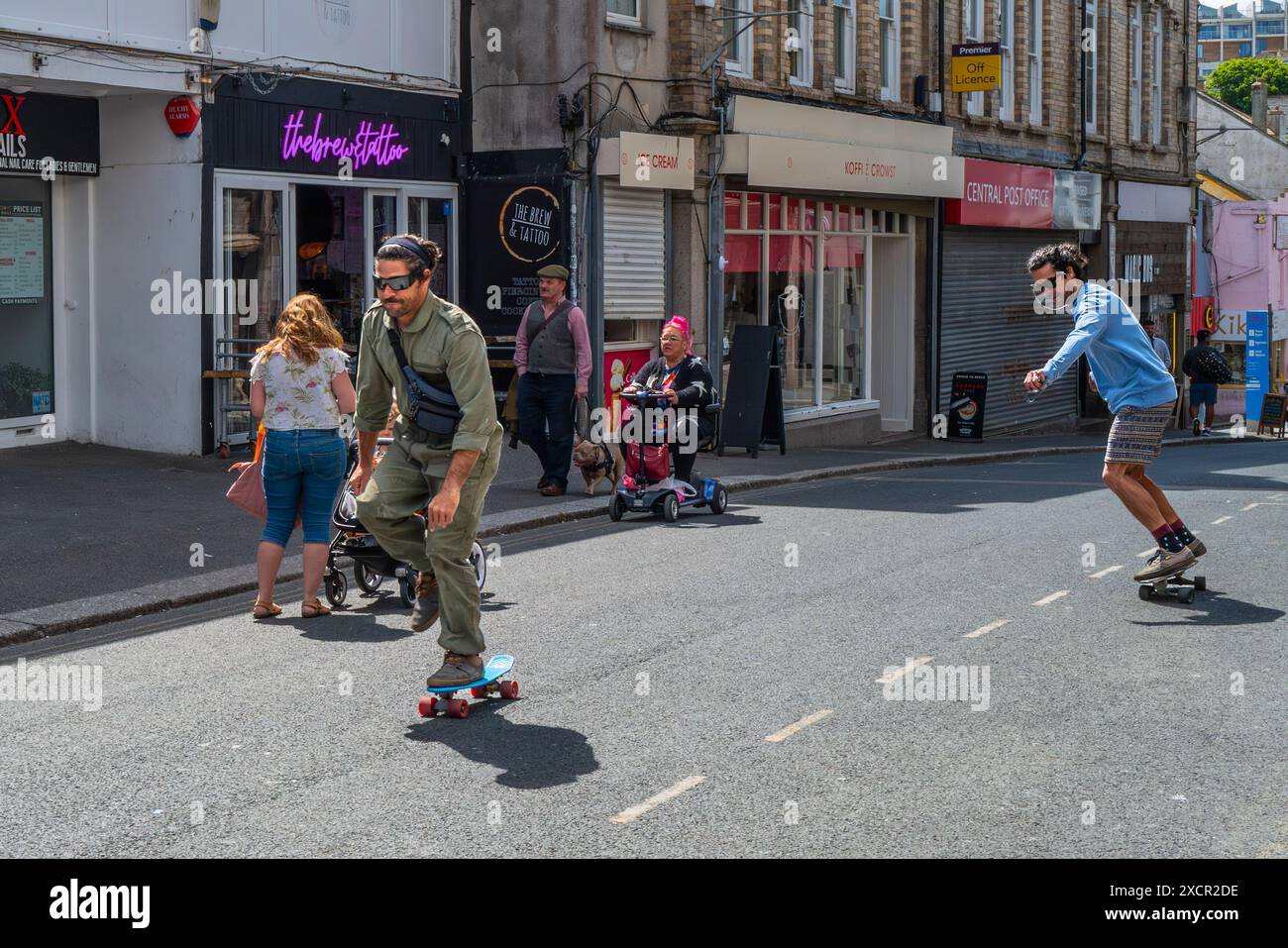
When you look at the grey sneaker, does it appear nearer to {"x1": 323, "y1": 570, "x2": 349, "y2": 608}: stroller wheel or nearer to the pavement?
{"x1": 323, "y1": 570, "x2": 349, "y2": 608}: stroller wheel

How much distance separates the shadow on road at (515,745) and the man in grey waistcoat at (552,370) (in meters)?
7.08

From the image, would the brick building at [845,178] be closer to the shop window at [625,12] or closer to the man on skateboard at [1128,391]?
the shop window at [625,12]

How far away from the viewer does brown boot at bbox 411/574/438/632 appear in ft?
24.5

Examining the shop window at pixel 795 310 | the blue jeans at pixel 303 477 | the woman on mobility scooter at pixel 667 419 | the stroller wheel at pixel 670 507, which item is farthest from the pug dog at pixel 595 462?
the shop window at pixel 795 310

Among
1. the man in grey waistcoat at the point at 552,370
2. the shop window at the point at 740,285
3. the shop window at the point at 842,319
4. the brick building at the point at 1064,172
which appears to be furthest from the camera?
the brick building at the point at 1064,172

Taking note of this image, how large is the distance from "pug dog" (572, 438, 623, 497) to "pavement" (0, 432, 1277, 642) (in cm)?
17

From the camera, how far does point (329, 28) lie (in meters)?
17.2

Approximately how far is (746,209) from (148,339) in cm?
860

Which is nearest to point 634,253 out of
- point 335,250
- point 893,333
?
point 335,250

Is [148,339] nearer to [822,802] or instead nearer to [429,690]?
[429,690]

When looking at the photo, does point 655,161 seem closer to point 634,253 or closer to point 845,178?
point 634,253

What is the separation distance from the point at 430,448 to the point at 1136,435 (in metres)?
4.59

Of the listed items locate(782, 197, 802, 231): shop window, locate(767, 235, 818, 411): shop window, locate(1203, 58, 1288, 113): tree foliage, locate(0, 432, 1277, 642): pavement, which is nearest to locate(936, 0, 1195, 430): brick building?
locate(767, 235, 818, 411): shop window

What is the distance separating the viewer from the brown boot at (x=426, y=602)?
746cm
